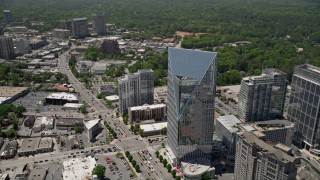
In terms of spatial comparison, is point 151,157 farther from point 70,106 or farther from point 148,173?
point 70,106

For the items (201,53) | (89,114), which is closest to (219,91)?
(89,114)

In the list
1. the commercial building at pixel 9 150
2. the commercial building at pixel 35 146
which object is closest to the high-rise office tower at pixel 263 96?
the commercial building at pixel 35 146

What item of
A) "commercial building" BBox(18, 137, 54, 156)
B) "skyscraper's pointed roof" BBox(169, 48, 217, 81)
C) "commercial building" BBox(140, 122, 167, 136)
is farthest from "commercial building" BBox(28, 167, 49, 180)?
"skyscraper's pointed roof" BBox(169, 48, 217, 81)

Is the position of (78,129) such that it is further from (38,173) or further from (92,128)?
(38,173)

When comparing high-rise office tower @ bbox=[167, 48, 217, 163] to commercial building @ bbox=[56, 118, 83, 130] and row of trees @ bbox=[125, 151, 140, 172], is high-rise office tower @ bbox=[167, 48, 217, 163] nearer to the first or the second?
row of trees @ bbox=[125, 151, 140, 172]

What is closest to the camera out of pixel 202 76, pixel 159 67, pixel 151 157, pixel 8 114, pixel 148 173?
pixel 202 76

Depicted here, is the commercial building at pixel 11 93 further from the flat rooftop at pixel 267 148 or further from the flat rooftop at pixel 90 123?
the flat rooftop at pixel 267 148

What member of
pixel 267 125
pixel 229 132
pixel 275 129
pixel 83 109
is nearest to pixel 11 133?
pixel 83 109
